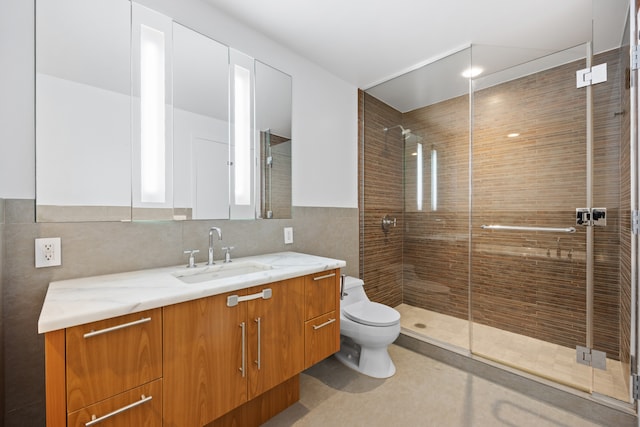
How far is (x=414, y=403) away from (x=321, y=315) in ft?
2.71

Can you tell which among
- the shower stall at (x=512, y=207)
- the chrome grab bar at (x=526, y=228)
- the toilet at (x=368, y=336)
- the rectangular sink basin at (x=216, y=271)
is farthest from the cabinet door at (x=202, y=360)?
the chrome grab bar at (x=526, y=228)

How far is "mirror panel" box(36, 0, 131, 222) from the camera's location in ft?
3.99

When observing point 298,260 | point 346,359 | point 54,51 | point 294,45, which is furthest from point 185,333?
point 294,45

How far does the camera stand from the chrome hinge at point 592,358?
68.0 inches

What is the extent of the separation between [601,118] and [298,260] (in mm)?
2065

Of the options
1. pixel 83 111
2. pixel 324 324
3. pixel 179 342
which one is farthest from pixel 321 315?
pixel 83 111

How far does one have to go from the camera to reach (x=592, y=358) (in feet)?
5.82

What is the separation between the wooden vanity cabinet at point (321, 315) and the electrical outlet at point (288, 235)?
543 mm

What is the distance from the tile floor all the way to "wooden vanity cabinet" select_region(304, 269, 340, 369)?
1.17 feet

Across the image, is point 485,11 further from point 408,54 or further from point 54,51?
point 54,51

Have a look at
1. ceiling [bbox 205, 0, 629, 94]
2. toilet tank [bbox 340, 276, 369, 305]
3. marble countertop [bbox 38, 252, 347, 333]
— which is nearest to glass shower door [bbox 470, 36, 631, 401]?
ceiling [bbox 205, 0, 629, 94]

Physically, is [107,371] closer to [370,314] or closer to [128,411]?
[128,411]

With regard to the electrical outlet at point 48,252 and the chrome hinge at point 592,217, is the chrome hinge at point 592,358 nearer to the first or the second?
the chrome hinge at point 592,217

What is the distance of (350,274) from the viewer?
2.64 meters
